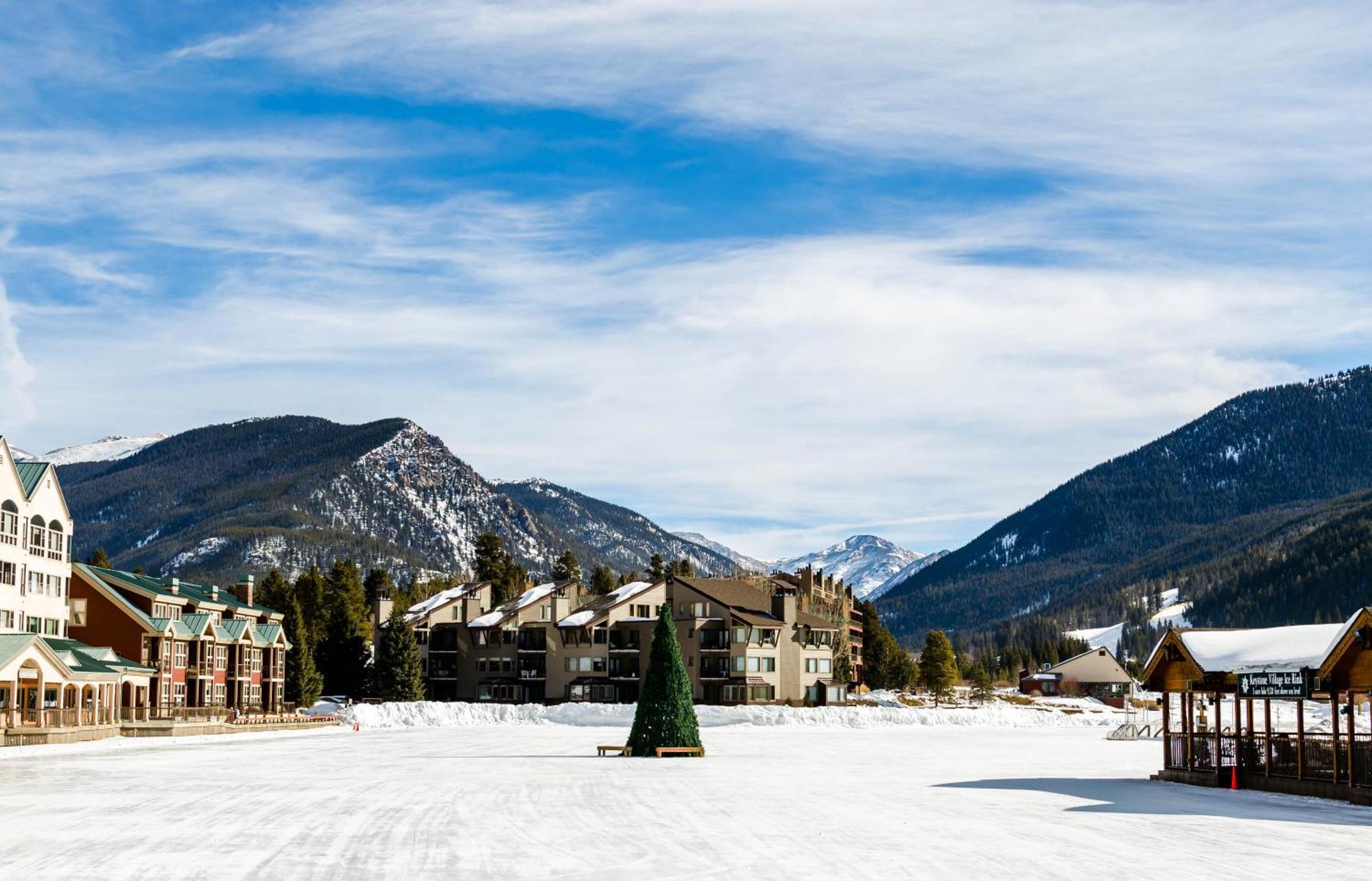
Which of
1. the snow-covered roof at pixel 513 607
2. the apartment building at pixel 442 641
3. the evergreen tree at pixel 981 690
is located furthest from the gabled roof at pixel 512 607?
the evergreen tree at pixel 981 690

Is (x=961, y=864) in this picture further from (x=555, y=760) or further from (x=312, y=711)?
(x=312, y=711)

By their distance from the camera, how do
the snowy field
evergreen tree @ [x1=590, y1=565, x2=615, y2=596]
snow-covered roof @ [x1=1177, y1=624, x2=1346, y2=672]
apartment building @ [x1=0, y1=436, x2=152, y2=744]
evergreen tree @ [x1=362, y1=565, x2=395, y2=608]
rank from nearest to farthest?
the snowy field < snow-covered roof @ [x1=1177, y1=624, x2=1346, y2=672] < apartment building @ [x1=0, y1=436, x2=152, y2=744] < evergreen tree @ [x1=362, y1=565, x2=395, y2=608] < evergreen tree @ [x1=590, y1=565, x2=615, y2=596]

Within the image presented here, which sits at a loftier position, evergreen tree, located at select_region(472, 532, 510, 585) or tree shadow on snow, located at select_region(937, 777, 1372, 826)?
evergreen tree, located at select_region(472, 532, 510, 585)

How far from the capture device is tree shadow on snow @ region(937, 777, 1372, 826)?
30812 millimetres

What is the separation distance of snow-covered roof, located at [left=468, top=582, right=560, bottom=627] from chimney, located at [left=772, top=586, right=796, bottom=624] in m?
22.4

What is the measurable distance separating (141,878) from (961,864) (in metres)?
12.1

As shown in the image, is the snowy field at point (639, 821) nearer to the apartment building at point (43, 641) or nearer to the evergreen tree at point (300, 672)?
the apartment building at point (43, 641)

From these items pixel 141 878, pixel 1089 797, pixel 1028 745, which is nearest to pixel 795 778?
pixel 1089 797

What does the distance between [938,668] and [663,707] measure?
101697 mm

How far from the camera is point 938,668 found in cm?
15000

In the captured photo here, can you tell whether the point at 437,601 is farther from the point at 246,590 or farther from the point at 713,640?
the point at 713,640

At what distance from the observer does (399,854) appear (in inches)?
890

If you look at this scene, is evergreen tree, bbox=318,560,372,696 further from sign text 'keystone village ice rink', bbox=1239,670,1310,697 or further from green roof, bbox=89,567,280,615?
sign text 'keystone village ice rink', bbox=1239,670,1310,697

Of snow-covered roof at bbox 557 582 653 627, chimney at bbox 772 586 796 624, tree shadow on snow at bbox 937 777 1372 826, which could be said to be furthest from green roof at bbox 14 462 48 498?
tree shadow on snow at bbox 937 777 1372 826
